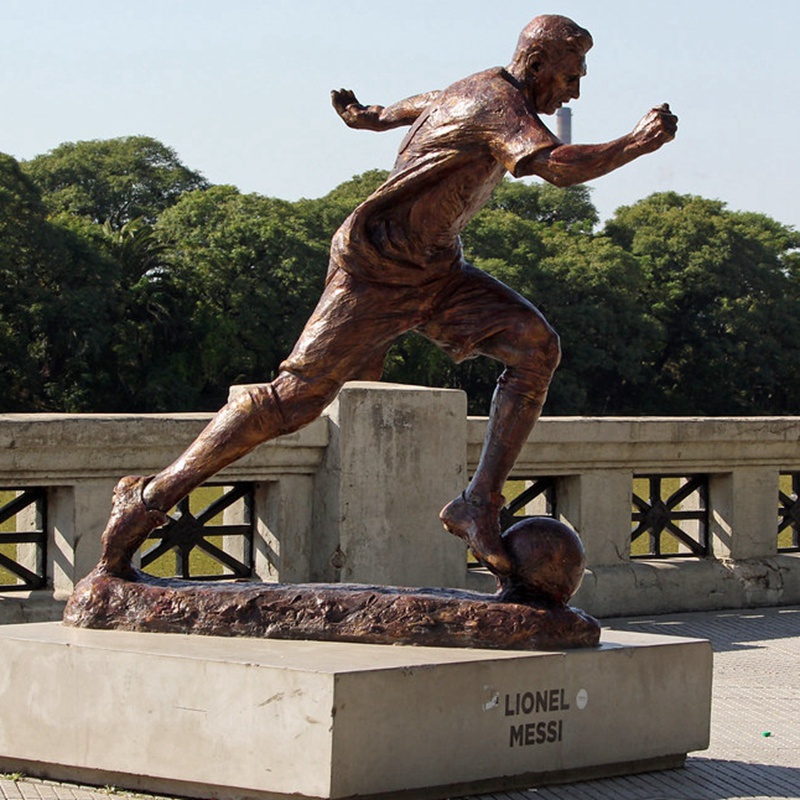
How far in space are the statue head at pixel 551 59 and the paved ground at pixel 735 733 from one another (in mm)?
2312

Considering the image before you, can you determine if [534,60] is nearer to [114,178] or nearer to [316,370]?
[316,370]

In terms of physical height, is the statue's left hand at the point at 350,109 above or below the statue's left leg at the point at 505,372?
above

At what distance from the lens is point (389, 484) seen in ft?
29.9

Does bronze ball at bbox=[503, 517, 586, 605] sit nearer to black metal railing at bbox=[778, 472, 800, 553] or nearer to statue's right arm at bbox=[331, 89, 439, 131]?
statue's right arm at bbox=[331, 89, 439, 131]

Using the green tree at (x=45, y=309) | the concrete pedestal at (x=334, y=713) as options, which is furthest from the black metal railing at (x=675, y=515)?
the green tree at (x=45, y=309)

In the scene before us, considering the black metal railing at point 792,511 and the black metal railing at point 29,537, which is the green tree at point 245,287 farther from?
the black metal railing at point 29,537

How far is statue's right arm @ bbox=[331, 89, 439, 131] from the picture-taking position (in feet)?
20.5

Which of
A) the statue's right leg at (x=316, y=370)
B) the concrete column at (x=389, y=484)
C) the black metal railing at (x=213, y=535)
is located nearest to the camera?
the statue's right leg at (x=316, y=370)

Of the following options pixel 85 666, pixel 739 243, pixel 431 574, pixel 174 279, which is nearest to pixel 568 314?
pixel 739 243

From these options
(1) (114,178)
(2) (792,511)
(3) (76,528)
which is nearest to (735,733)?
(3) (76,528)

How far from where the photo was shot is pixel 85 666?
221 inches

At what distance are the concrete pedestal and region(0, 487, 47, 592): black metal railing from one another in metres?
2.31

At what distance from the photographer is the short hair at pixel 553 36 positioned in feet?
18.9

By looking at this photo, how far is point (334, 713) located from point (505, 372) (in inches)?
58.3
